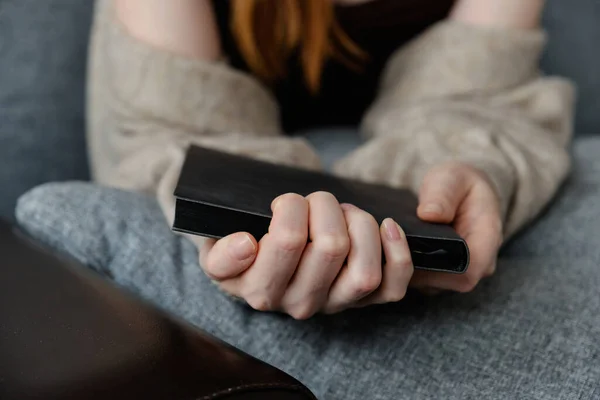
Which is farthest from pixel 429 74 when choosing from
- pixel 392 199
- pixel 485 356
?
pixel 485 356

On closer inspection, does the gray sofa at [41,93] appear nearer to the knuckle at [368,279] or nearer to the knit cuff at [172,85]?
the knit cuff at [172,85]

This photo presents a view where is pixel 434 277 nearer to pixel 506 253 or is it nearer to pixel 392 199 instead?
pixel 392 199

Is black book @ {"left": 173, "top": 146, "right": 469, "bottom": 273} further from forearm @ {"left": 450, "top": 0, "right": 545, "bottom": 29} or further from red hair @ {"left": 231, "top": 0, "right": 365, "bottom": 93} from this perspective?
forearm @ {"left": 450, "top": 0, "right": 545, "bottom": 29}

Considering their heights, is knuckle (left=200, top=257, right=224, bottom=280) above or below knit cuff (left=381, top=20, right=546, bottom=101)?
above

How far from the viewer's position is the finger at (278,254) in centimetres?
39

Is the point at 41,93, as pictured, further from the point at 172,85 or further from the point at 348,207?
the point at 348,207

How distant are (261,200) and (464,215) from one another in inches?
7.4

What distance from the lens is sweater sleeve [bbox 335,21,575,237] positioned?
2.19 feet

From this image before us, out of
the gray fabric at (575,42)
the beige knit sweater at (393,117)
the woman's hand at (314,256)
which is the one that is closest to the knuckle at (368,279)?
the woman's hand at (314,256)

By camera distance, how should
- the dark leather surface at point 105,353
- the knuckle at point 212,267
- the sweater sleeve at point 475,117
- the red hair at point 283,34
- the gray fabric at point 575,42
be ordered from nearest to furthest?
1. the dark leather surface at point 105,353
2. the knuckle at point 212,267
3. the sweater sleeve at point 475,117
4. the red hair at point 283,34
5. the gray fabric at point 575,42

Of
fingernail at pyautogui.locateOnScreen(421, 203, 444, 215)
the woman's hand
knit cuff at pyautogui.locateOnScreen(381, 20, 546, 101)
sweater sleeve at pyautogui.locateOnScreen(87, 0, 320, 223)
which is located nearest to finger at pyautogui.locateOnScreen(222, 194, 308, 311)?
the woman's hand

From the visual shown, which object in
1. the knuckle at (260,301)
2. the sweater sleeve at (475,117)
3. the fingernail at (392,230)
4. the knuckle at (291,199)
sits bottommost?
the sweater sleeve at (475,117)

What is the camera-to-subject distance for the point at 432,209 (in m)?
0.46

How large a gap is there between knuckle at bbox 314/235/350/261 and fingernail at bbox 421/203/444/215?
93mm
